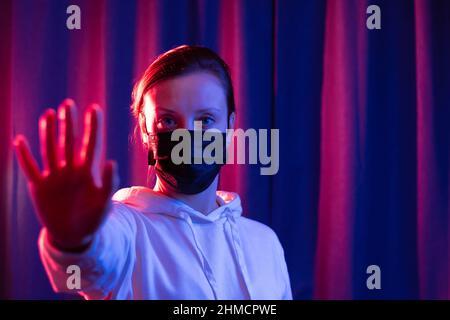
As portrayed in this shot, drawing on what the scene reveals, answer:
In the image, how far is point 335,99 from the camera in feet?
6.27

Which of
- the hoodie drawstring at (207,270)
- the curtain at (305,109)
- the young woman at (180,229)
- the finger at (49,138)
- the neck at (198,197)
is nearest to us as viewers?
the finger at (49,138)

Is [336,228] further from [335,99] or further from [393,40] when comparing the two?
[393,40]

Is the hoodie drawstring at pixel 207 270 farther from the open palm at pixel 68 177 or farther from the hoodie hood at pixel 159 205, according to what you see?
the open palm at pixel 68 177

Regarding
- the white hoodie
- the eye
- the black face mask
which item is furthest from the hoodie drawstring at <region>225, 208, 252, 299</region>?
the eye

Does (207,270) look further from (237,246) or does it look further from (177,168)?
(177,168)

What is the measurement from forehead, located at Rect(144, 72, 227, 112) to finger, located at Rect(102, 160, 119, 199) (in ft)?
1.30

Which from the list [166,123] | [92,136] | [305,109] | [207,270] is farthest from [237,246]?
[305,109]

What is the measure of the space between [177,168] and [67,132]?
42cm

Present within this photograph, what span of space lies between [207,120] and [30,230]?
3.48 ft

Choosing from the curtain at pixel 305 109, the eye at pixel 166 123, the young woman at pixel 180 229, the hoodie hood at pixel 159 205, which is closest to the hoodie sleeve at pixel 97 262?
the young woman at pixel 180 229

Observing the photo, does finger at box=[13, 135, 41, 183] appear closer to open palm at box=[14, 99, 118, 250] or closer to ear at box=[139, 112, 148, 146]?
open palm at box=[14, 99, 118, 250]

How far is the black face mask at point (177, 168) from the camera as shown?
1.10 metres

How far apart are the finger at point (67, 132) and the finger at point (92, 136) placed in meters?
0.02

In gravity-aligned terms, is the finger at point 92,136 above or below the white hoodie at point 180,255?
above
